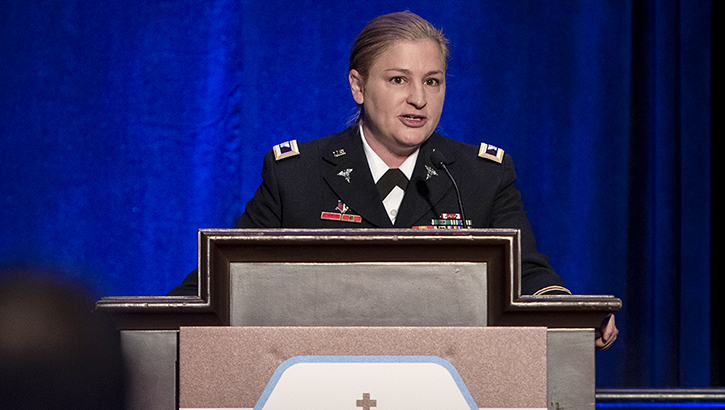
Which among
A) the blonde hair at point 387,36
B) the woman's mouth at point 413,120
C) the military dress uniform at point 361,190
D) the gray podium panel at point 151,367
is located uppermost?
the blonde hair at point 387,36

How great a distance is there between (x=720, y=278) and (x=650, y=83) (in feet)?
2.43

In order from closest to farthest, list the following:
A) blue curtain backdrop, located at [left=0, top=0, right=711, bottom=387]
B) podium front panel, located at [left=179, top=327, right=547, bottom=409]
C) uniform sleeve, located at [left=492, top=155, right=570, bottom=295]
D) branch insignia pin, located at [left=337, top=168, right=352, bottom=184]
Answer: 1. podium front panel, located at [left=179, top=327, right=547, bottom=409]
2. uniform sleeve, located at [left=492, top=155, right=570, bottom=295]
3. branch insignia pin, located at [left=337, top=168, right=352, bottom=184]
4. blue curtain backdrop, located at [left=0, top=0, right=711, bottom=387]

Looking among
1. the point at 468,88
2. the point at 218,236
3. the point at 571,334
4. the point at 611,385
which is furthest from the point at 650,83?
the point at 218,236

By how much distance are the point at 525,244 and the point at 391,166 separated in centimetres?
47

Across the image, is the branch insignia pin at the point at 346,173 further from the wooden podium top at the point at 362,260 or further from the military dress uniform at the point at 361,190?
the wooden podium top at the point at 362,260

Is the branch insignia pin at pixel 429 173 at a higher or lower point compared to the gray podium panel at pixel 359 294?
higher

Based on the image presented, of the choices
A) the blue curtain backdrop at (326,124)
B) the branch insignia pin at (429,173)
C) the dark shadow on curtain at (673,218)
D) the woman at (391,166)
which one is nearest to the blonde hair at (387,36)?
the woman at (391,166)

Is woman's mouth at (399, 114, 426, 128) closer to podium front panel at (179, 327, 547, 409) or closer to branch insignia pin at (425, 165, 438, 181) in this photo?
branch insignia pin at (425, 165, 438, 181)

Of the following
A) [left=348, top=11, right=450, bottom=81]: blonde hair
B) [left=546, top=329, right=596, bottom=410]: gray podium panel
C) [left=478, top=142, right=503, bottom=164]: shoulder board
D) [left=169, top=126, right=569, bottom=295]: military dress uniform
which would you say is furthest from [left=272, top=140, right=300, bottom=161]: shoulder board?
[left=546, top=329, right=596, bottom=410]: gray podium panel

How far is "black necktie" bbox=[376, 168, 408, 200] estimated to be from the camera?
1493mm

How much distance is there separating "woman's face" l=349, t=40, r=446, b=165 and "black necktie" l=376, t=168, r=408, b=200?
0.22 feet

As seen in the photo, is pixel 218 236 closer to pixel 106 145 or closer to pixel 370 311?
pixel 370 311

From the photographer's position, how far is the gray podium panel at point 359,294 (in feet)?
2.55

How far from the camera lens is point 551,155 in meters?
2.33
